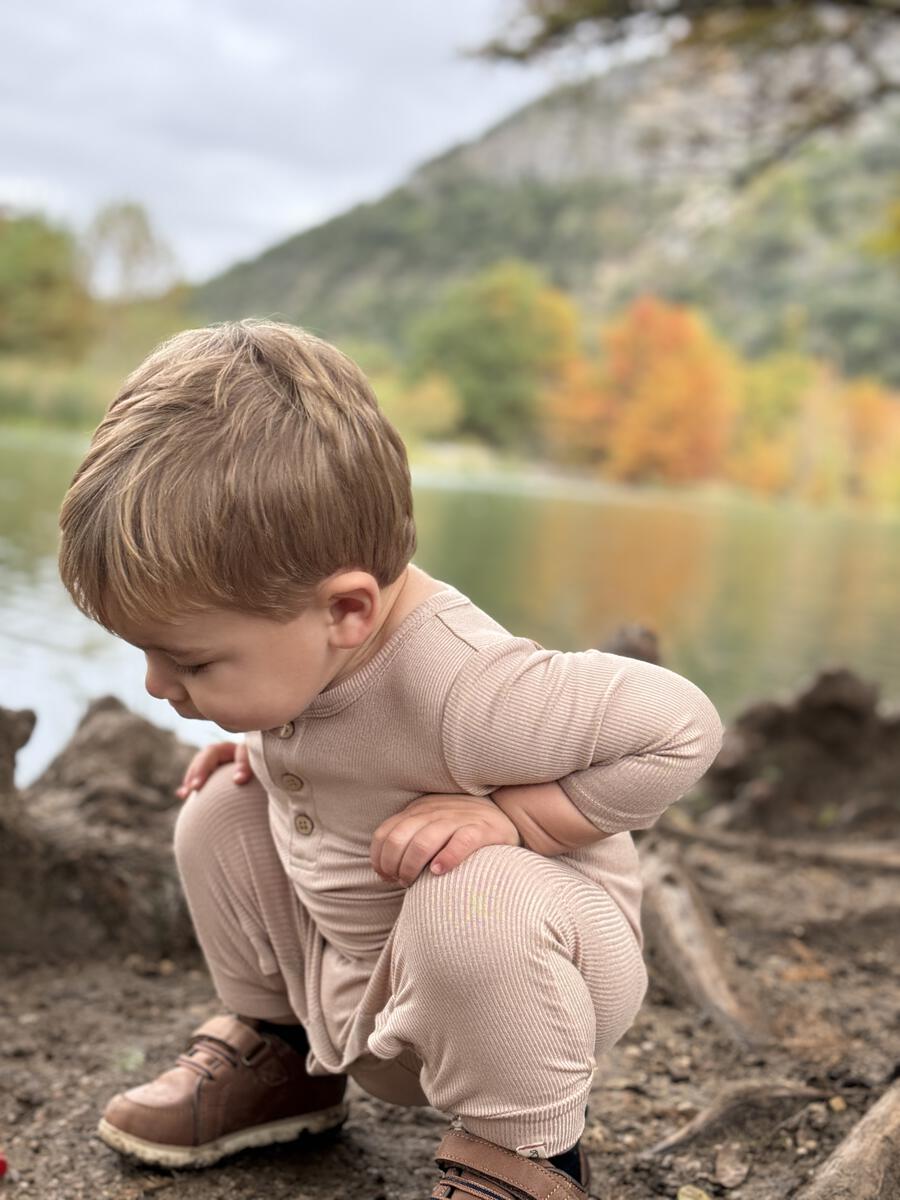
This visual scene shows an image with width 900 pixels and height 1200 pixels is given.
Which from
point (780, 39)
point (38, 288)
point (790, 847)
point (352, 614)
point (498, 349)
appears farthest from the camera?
point (498, 349)

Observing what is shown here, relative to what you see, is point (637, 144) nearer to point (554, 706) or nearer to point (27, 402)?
point (27, 402)

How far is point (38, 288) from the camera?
6.72 m

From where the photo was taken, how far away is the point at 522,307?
2008cm

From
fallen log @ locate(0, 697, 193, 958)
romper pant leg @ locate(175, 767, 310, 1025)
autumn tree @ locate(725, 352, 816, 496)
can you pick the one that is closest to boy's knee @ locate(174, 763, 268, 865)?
romper pant leg @ locate(175, 767, 310, 1025)

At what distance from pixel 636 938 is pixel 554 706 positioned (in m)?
0.28

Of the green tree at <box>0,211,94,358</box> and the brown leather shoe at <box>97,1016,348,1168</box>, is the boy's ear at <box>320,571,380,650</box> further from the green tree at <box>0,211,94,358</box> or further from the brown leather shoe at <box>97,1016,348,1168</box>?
the green tree at <box>0,211,94,358</box>

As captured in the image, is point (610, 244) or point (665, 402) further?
point (610, 244)

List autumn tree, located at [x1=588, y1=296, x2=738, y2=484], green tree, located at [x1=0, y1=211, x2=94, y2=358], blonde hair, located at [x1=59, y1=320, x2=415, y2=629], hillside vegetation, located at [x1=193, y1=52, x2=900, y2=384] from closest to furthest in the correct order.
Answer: blonde hair, located at [x1=59, y1=320, x2=415, y2=629], green tree, located at [x1=0, y1=211, x2=94, y2=358], autumn tree, located at [x1=588, y1=296, x2=738, y2=484], hillside vegetation, located at [x1=193, y1=52, x2=900, y2=384]

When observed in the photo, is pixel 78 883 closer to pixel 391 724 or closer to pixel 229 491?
pixel 391 724

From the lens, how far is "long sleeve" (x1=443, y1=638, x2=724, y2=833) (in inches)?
41.6

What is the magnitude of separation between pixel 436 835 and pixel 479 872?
0.16 feet

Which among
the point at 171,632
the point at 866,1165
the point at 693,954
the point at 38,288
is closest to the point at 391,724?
the point at 171,632

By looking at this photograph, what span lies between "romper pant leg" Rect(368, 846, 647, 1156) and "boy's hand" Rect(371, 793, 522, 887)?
0.5 inches

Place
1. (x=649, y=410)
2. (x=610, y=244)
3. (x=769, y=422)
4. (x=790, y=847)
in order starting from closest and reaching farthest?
(x=790, y=847) < (x=649, y=410) < (x=769, y=422) < (x=610, y=244)
